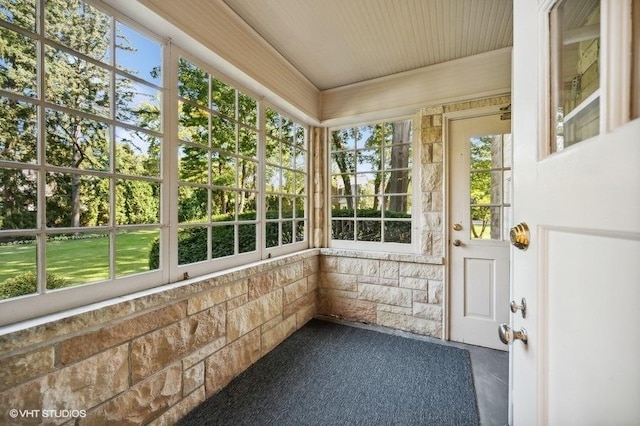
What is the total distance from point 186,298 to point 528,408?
1690 mm

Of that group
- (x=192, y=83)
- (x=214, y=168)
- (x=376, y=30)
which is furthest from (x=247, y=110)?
(x=376, y=30)

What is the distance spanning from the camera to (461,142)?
2.62 meters

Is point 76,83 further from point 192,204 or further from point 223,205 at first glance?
point 223,205

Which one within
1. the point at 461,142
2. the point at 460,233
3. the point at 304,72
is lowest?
the point at 460,233

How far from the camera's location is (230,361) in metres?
1.96

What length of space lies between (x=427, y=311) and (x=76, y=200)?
288 centimetres

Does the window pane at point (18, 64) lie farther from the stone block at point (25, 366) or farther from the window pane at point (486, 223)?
the window pane at point (486, 223)

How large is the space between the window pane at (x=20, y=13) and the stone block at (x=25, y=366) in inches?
53.6

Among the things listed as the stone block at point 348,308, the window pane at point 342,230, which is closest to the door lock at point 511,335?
the stone block at point 348,308

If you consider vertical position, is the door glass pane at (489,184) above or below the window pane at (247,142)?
below

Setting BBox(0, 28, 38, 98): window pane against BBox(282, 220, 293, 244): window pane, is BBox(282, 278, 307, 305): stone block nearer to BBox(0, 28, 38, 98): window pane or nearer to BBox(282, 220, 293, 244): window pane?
BBox(282, 220, 293, 244): window pane

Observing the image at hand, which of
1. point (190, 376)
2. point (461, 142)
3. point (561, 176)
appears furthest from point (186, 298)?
point (461, 142)

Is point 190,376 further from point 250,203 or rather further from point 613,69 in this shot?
point 613,69

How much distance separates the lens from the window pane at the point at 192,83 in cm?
180
